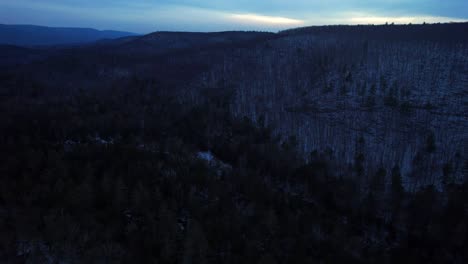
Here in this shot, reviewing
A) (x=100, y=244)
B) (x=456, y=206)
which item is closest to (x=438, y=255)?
(x=456, y=206)

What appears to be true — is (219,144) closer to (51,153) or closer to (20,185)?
(51,153)

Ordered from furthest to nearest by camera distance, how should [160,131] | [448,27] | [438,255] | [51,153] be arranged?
[448,27] < [160,131] < [51,153] < [438,255]

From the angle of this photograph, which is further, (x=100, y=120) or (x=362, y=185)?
(x=100, y=120)

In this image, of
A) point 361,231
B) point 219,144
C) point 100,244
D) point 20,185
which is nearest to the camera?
point 100,244

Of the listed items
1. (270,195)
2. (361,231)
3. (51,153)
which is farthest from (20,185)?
(361,231)

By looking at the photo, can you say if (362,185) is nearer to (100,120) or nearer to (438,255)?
(438,255)

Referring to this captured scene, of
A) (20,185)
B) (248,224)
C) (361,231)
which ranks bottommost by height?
(361,231)

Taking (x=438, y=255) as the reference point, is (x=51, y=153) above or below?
above
